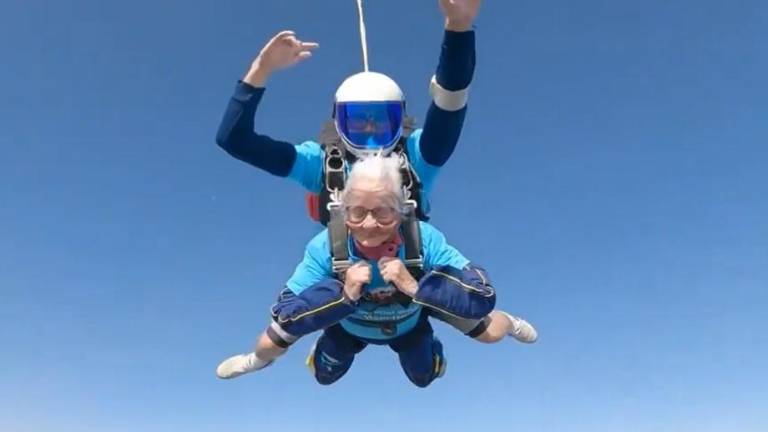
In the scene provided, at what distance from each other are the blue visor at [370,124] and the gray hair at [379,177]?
1.52 feet

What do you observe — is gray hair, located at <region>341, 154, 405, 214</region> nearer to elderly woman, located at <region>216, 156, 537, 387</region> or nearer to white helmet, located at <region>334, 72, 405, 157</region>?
elderly woman, located at <region>216, 156, 537, 387</region>

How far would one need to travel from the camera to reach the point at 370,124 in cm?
442

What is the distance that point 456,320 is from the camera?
5.07 m

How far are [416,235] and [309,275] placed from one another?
0.68 meters

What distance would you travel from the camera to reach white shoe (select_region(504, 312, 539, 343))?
19.4 feet

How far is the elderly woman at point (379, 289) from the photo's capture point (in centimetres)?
382

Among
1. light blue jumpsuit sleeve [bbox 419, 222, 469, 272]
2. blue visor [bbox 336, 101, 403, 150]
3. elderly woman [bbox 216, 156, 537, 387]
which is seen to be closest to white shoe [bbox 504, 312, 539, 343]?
elderly woman [bbox 216, 156, 537, 387]

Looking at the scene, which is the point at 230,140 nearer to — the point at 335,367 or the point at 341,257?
the point at 341,257

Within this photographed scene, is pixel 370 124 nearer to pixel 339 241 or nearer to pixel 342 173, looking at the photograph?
pixel 342 173

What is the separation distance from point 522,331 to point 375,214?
2.60 metres

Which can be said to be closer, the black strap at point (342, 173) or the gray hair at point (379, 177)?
the gray hair at point (379, 177)

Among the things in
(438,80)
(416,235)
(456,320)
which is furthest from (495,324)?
(438,80)

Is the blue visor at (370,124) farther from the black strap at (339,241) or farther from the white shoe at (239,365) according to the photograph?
the white shoe at (239,365)

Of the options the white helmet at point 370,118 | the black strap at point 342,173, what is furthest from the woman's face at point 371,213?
the white helmet at point 370,118
